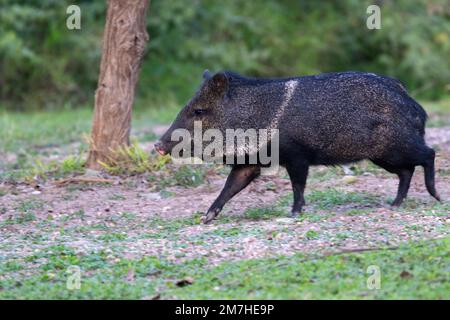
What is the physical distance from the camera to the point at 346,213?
6211 millimetres

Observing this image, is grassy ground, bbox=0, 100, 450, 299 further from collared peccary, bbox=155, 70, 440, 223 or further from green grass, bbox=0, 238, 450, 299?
collared peccary, bbox=155, 70, 440, 223

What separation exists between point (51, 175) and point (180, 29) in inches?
278

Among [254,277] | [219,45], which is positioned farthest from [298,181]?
[219,45]

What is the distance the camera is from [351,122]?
20.6 ft

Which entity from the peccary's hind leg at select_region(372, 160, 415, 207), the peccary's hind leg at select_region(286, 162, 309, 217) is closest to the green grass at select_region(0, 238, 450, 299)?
the peccary's hind leg at select_region(286, 162, 309, 217)

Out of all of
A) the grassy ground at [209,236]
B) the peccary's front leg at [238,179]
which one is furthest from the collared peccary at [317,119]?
the grassy ground at [209,236]

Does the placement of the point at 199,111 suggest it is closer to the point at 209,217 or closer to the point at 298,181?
the point at 209,217

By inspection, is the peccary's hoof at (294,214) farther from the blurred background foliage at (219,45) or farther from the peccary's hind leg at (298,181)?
the blurred background foliage at (219,45)

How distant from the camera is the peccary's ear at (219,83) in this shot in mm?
6348

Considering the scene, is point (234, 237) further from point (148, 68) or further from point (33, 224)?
point (148, 68)

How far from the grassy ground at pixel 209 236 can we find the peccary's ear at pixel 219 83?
2.93 feet

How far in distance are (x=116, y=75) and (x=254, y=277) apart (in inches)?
140
